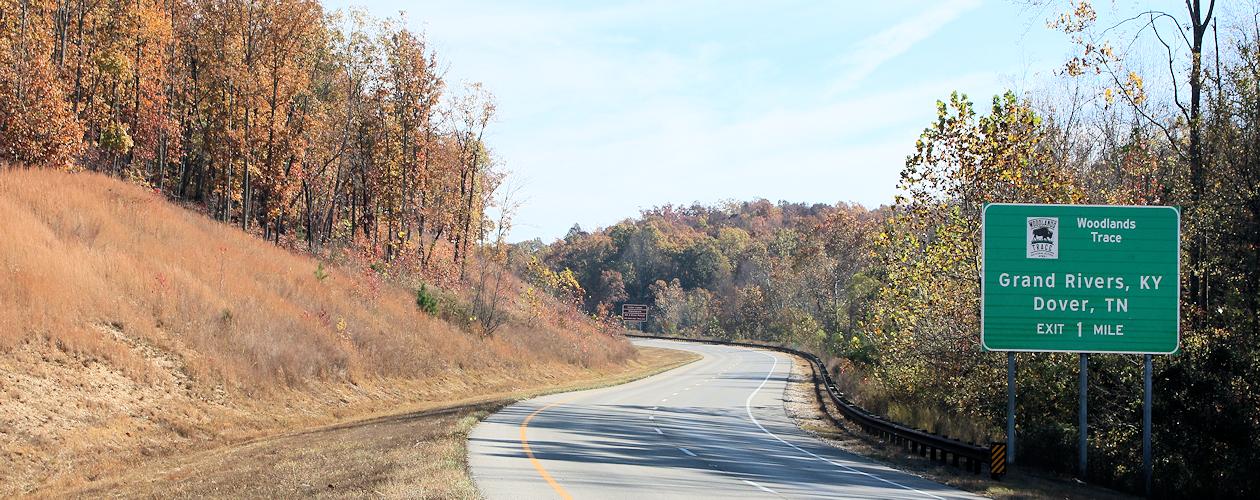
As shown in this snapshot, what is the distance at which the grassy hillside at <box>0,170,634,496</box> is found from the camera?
82.6 ft

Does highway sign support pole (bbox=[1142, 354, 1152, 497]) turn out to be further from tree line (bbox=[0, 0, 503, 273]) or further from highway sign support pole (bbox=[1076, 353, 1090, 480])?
tree line (bbox=[0, 0, 503, 273])

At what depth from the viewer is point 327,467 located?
1744 centimetres

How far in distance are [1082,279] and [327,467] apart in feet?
52.1

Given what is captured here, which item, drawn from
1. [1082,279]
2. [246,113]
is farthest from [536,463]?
[246,113]

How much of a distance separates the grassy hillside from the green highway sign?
20.1 metres

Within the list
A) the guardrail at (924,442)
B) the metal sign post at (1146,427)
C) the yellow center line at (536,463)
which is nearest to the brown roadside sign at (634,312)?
the guardrail at (924,442)

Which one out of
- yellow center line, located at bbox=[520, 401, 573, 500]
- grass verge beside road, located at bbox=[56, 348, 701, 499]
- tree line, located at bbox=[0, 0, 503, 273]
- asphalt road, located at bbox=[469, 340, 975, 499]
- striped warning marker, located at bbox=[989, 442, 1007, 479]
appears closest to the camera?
grass verge beside road, located at bbox=[56, 348, 701, 499]

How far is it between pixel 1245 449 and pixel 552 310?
58.3m

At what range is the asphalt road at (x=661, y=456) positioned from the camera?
639 inches

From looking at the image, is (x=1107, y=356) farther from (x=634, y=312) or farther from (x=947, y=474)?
(x=634, y=312)

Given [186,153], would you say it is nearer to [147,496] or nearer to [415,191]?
[415,191]

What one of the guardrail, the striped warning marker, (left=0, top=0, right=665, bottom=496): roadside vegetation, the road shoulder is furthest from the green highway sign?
(left=0, top=0, right=665, bottom=496): roadside vegetation

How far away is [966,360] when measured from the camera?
29.2 meters

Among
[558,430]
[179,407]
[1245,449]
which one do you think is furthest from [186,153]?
[1245,449]
